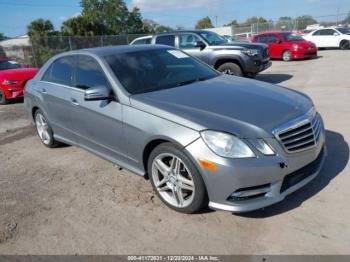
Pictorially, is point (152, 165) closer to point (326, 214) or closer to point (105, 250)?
point (105, 250)

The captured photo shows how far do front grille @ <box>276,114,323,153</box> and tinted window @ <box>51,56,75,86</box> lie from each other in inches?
120

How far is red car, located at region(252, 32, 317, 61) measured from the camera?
1808 cm

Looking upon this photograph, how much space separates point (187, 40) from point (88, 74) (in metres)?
7.47

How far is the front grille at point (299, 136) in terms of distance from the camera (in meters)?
3.17

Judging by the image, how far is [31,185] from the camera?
458cm

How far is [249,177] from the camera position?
9.83ft

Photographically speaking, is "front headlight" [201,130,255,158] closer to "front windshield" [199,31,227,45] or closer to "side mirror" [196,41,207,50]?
"side mirror" [196,41,207,50]

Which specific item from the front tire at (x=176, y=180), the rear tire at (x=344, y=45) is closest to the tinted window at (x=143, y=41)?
the front tire at (x=176, y=180)

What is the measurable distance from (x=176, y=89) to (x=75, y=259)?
2.11 meters

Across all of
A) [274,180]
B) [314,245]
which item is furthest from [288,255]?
[274,180]

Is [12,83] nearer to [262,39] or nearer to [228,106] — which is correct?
[228,106]

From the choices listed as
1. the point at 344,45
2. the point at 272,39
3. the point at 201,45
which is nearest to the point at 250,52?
the point at 201,45

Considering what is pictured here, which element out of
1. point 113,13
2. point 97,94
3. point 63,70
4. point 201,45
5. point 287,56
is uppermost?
point 113,13

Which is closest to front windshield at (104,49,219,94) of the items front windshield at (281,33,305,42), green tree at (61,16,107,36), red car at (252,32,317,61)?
red car at (252,32,317,61)
